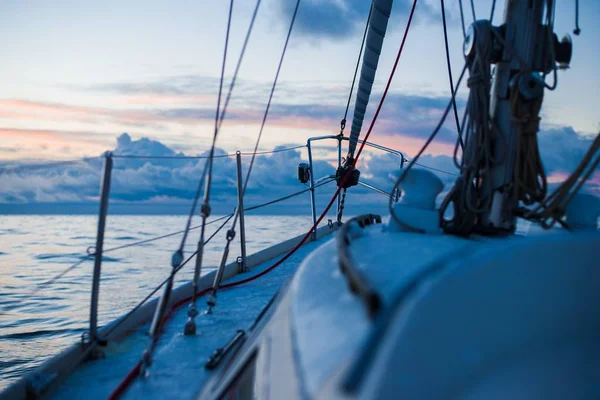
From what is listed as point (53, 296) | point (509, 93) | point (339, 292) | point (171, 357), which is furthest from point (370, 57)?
point (53, 296)

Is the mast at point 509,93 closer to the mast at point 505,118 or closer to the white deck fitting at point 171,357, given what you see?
the mast at point 505,118

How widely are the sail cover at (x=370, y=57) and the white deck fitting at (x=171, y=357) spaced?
2218 millimetres

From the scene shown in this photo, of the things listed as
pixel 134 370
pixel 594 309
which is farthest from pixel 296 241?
pixel 594 309

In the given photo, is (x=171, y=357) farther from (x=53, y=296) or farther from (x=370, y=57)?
(x=53, y=296)

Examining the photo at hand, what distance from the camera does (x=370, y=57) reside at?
4527 mm

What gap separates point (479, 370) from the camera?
4.18ft

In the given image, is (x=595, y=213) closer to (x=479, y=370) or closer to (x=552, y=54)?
(x=552, y=54)

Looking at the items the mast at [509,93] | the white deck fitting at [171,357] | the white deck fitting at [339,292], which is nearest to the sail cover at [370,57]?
the mast at [509,93]

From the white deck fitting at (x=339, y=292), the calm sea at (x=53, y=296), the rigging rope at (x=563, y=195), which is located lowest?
the calm sea at (x=53, y=296)

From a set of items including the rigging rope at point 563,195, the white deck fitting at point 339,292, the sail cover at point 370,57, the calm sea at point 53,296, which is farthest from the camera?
the calm sea at point 53,296

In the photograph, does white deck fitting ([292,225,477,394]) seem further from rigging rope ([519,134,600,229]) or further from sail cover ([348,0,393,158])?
sail cover ([348,0,393,158])

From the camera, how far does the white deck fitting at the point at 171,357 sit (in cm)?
228

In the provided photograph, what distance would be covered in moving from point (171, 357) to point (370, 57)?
10.0ft

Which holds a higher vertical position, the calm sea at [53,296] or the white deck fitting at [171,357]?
the white deck fitting at [171,357]
